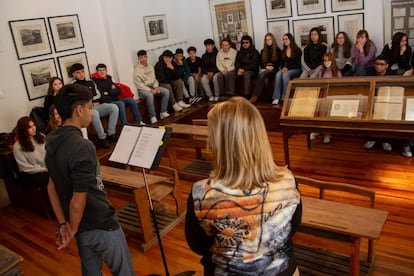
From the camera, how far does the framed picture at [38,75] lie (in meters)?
5.70

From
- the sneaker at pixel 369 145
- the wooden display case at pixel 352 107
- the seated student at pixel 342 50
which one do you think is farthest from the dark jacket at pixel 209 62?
the sneaker at pixel 369 145

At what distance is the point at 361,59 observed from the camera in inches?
245

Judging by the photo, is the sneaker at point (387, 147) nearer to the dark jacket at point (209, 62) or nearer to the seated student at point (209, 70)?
the seated student at point (209, 70)

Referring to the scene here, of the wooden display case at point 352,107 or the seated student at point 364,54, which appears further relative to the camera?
the seated student at point 364,54

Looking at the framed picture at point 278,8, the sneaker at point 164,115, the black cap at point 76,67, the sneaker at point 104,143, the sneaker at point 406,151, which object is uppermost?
the framed picture at point 278,8

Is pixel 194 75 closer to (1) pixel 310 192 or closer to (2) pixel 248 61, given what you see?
(2) pixel 248 61

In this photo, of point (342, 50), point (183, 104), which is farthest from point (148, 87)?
point (342, 50)

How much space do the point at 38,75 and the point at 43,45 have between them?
46 cm

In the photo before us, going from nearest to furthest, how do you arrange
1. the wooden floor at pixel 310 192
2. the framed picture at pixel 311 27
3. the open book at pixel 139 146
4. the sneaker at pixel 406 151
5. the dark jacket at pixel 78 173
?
the dark jacket at pixel 78 173
the open book at pixel 139 146
the wooden floor at pixel 310 192
the sneaker at pixel 406 151
the framed picture at pixel 311 27

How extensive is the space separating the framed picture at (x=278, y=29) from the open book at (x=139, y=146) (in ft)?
17.3

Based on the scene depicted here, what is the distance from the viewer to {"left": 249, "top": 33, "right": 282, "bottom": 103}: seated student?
7.00 metres

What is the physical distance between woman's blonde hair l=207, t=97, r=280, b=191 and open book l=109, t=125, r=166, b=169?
122 centimetres

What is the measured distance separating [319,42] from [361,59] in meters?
0.81

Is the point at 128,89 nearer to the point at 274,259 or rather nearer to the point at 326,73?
the point at 326,73
